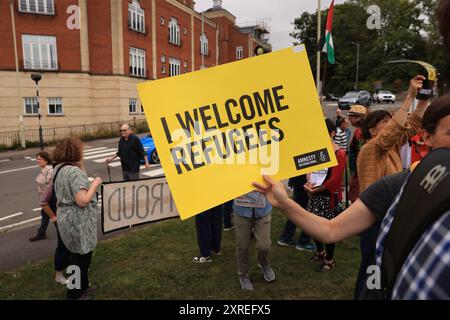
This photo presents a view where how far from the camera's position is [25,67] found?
24328 mm

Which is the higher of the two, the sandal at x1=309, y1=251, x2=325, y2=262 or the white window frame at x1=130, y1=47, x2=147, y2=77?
the white window frame at x1=130, y1=47, x2=147, y2=77

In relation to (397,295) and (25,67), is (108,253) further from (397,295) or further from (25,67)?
(25,67)

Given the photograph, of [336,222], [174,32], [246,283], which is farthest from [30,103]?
[336,222]

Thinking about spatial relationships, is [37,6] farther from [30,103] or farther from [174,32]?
[174,32]

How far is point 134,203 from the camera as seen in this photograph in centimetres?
515

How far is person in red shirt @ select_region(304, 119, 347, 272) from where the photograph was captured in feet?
14.1

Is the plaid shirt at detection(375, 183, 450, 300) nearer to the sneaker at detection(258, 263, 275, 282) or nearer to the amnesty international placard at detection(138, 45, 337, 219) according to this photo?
the amnesty international placard at detection(138, 45, 337, 219)

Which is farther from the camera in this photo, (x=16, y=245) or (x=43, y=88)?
(x=43, y=88)

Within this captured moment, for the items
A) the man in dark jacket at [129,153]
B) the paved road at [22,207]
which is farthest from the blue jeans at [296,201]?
the paved road at [22,207]

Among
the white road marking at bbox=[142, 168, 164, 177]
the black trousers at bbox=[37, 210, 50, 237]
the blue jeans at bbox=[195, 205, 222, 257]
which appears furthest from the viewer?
the white road marking at bbox=[142, 168, 164, 177]

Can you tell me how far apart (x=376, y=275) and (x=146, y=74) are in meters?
32.6

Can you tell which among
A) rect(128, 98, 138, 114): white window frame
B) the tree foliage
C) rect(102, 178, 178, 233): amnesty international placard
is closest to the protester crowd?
rect(102, 178, 178, 233): amnesty international placard

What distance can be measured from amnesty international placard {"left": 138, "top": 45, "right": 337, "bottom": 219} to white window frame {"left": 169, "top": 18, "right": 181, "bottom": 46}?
36239 millimetres
